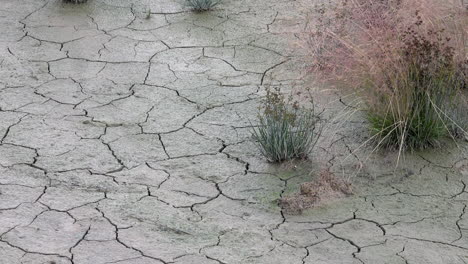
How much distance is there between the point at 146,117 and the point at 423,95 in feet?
5.80

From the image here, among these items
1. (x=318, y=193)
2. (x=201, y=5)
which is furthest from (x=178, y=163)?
(x=201, y=5)

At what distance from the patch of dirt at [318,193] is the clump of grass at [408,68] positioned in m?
0.44

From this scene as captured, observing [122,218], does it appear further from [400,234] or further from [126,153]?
[400,234]

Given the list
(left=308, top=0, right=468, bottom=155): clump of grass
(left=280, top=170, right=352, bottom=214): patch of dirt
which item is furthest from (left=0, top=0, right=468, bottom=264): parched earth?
(left=308, top=0, right=468, bottom=155): clump of grass

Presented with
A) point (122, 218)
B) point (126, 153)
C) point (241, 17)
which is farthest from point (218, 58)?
point (122, 218)

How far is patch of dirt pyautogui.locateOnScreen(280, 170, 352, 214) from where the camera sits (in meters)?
4.96

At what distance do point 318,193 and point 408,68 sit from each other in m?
0.95

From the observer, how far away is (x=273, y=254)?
14.8 ft

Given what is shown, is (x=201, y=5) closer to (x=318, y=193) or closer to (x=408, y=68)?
(x=408, y=68)

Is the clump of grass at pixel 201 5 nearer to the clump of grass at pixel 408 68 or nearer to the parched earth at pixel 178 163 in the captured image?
the parched earth at pixel 178 163

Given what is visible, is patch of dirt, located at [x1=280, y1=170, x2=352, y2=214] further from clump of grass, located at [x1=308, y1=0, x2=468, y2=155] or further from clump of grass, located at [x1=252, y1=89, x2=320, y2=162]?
clump of grass, located at [x1=308, y1=0, x2=468, y2=155]

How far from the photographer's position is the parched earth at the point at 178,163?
A: 460 cm

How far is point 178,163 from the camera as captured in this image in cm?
546

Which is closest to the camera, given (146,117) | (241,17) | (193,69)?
(146,117)
